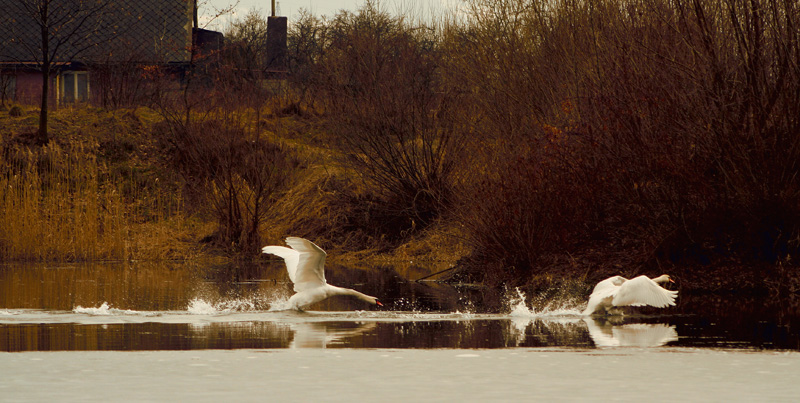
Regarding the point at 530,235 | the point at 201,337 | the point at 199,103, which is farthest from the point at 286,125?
the point at 201,337

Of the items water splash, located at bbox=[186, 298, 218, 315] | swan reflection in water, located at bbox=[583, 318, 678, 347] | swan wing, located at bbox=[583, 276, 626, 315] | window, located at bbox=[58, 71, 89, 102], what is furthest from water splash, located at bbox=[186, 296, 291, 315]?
window, located at bbox=[58, 71, 89, 102]

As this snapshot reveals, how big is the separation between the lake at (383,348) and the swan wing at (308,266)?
14.5 inches

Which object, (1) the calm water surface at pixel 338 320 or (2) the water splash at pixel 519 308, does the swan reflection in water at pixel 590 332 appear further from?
(2) the water splash at pixel 519 308

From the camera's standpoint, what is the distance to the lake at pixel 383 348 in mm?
6652

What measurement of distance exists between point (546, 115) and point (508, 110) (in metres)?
1.43

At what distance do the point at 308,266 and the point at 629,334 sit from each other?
345 cm

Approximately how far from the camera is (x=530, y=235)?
46.8 ft

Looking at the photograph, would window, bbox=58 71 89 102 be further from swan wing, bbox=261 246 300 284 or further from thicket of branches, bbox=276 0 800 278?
swan wing, bbox=261 246 300 284

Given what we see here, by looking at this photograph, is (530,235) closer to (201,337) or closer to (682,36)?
(682,36)

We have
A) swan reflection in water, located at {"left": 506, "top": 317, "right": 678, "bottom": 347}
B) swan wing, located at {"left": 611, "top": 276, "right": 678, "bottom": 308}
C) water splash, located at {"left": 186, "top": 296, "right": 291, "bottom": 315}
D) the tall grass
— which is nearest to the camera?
swan reflection in water, located at {"left": 506, "top": 317, "right": 678, "bottom": 347}

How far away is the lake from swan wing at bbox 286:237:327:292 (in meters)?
0.37

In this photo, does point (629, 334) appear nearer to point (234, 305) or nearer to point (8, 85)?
point (234, 305)

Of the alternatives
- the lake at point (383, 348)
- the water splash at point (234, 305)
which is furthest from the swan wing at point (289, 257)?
the lake at point (383, 348)

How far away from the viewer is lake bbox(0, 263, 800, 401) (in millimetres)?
6652
